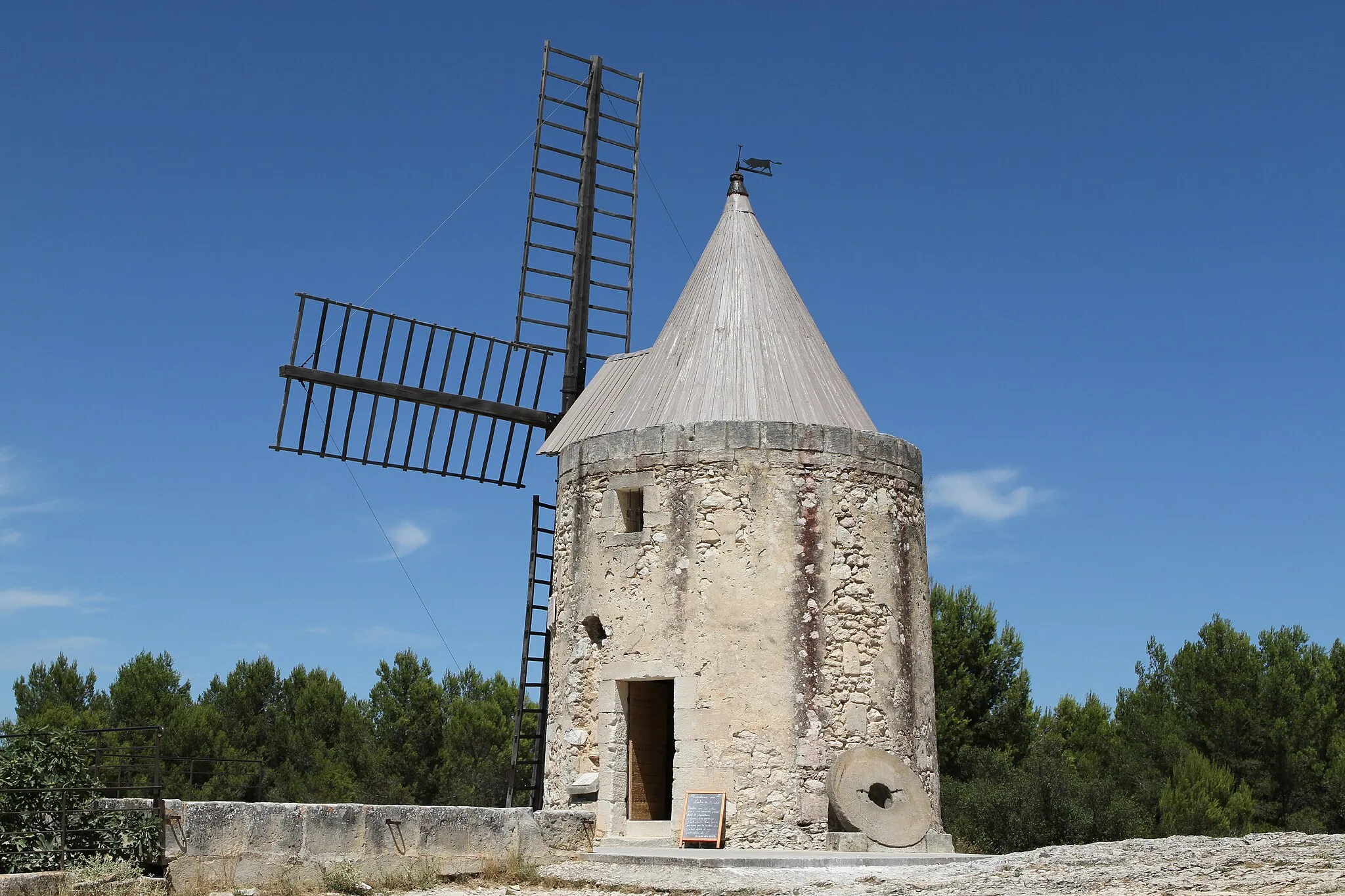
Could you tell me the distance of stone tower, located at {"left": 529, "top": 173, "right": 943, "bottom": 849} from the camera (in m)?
10.6

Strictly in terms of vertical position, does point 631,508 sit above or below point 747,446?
below

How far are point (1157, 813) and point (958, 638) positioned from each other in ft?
12.8

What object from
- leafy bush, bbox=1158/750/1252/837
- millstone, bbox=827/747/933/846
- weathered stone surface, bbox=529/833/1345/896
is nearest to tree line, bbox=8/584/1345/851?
leafy bush, bbox=1158/750/1252/837

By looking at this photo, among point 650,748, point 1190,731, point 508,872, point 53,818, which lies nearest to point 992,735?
point 1190,731

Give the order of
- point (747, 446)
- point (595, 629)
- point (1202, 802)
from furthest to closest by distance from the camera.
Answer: point (1202, 802), point (595, 629), point (747, 446)

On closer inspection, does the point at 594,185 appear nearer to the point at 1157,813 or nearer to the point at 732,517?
the point at 732,517

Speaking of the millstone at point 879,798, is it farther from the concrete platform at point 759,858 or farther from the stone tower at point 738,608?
the concrete platform at point 759,858

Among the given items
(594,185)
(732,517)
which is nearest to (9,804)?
(732,517)

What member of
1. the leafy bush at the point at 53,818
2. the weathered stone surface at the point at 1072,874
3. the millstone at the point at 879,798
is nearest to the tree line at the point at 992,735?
the millstone at the point at 879,798

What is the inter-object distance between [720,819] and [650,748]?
5.51 feet

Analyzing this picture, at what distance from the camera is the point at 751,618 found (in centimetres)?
1080

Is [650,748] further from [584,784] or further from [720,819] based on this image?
[720,819]

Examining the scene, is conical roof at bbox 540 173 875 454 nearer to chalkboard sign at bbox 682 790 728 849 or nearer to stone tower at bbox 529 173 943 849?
stone tower at bbox 529 173 943 849

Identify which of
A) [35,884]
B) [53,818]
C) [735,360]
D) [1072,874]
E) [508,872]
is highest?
[735,360]
